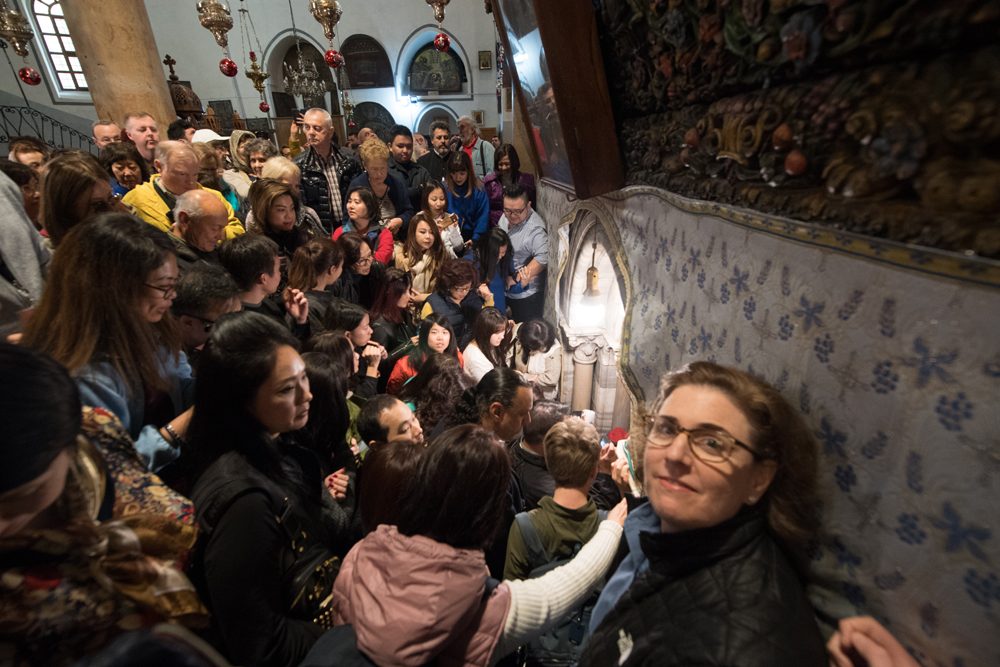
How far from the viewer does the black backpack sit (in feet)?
5.57

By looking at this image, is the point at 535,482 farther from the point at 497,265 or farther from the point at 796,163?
the point at 497,265

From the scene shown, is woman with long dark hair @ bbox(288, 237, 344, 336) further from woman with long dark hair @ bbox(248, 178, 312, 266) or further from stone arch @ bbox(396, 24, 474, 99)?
stone arch @ bbox(396, 24, 474, 99)

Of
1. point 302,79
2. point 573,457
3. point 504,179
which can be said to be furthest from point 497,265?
point 302,79

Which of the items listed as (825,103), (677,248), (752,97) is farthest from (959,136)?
(677,248)

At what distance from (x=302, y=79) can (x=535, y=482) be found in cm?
1762

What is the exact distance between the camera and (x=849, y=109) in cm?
85

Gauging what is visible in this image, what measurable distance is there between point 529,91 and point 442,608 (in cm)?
289

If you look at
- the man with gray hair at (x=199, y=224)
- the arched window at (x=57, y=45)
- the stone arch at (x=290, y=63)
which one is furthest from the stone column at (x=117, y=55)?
the stone arch at (x=290, y=63)

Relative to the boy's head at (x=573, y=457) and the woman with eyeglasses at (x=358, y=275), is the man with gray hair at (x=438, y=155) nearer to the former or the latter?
the woman with eyeglasses at (x=358, y=275)

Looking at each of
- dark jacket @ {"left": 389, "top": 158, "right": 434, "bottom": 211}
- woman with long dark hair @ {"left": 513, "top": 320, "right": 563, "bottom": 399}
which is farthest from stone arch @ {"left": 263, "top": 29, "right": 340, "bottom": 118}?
woman with long dark hair @ {"left": 513, "top": 320, "right": 563, "bottom": 399}

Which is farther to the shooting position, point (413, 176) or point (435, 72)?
point (435, 72)

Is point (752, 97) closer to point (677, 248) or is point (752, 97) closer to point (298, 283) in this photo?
point (677, 248)

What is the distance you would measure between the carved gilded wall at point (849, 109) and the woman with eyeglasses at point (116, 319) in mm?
1944

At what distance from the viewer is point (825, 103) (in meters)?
0.90
